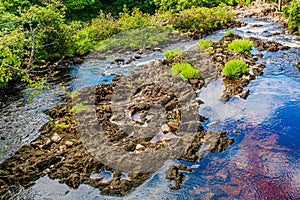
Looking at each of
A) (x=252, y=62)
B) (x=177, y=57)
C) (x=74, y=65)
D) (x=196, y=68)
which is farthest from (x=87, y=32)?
(x=252, y=62)

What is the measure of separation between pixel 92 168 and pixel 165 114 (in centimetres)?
298

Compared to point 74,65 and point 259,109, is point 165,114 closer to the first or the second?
point 259,109

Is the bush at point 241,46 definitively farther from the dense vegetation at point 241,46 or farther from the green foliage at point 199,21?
the green foliage at point 199,21

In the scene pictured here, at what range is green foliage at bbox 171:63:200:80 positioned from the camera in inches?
444

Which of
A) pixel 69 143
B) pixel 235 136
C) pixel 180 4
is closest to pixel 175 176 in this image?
pixel 235 136

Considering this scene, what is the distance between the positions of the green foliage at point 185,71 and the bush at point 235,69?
1121mm

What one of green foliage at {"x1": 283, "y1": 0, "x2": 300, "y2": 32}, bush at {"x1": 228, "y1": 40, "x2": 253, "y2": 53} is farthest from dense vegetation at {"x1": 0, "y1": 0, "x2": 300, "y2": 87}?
bush at {"x1": 228, "y1": 40, "x2": 253, "y2": 53}

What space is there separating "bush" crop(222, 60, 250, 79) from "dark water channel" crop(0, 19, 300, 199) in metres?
0.67

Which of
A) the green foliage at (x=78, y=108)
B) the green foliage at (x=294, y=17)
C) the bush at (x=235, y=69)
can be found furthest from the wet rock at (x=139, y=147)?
the green foliage at (x=294, y=17)

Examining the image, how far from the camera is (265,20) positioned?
19969 millimetres

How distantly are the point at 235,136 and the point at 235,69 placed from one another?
4.21 m

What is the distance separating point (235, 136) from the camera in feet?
26.0

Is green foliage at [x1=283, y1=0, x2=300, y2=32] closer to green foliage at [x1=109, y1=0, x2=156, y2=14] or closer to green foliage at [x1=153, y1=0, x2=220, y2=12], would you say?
green foliage at [x1=153, y1=0, x2=220, y2=12]

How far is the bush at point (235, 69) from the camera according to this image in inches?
448
